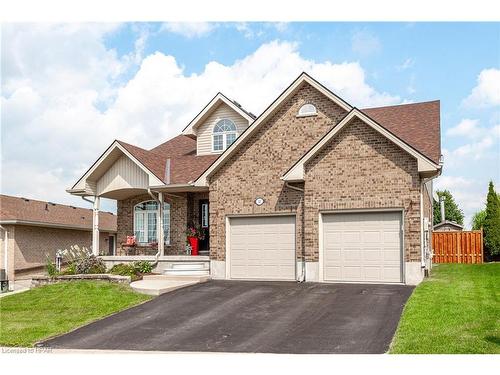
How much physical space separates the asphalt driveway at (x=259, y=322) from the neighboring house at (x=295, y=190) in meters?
1.52

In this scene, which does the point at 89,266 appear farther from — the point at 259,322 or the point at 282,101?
the point at 259,322

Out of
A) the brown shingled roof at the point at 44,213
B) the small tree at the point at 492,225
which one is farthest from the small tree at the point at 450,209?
the brown shingled roof at the point at 44,213

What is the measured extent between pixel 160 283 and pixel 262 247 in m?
3.66

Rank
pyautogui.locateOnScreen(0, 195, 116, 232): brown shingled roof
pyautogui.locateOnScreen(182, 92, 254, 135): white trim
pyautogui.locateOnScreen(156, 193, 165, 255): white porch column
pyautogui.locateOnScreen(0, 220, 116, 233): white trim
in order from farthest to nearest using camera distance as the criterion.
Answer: pyautogui.locateOnScreen(0, 195, 116, 232): brown shingled roof
pyautogui.locateOnScreen(0, 220, 116, 233): white trim
pyautogui.locateOnScreen(182, 92, 254, 135): white trim
pyautogui.locateOnScreen(156, 193, 165, 255): white porch column

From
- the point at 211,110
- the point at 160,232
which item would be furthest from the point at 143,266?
the point at 211,110

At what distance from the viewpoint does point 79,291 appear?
17.5 m

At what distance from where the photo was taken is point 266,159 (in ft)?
64.7

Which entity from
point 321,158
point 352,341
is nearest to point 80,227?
point 321,158

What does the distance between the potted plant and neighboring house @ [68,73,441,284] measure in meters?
0.33

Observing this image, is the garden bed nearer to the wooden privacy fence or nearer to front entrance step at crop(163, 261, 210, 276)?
front entrance step at crop(163, 261, 210, 276)

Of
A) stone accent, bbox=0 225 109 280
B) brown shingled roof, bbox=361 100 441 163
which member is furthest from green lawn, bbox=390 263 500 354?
stone accent, bbox=0 225 109 280

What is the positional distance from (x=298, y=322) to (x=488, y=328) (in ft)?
13.0

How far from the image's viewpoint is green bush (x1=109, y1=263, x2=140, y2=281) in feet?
64.4

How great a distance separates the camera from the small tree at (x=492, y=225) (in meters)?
32.3
